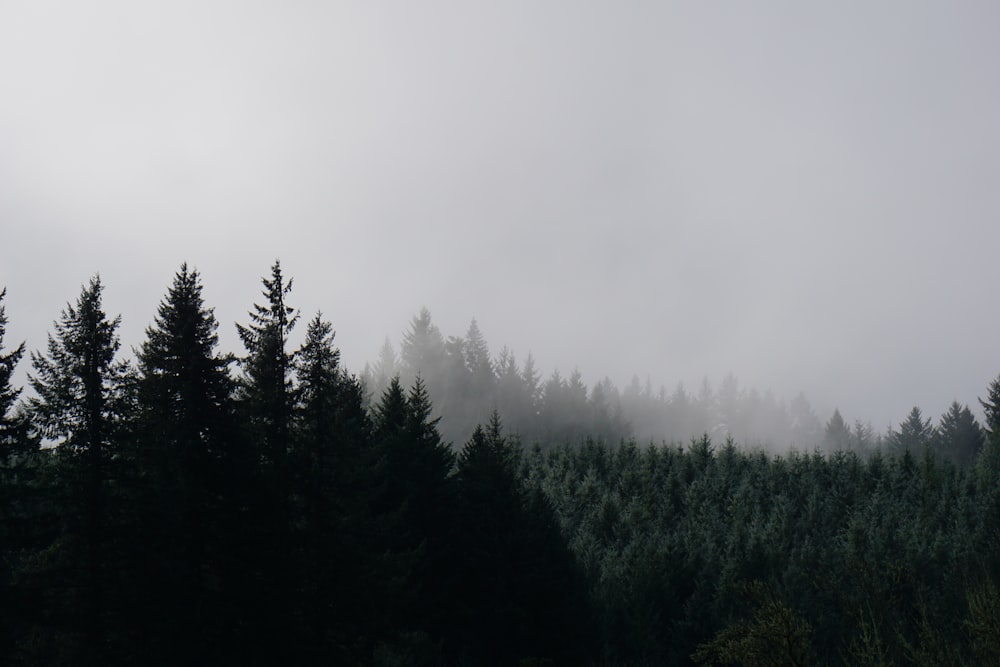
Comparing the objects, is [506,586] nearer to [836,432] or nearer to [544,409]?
[544,409]

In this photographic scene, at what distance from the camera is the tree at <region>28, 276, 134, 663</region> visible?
66.7 ft

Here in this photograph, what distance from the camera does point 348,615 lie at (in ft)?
75.2

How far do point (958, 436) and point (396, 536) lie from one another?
312 ft

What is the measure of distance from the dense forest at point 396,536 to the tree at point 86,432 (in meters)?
0.06

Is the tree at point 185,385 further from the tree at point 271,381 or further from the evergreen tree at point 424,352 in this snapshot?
the evergreen tree at point 424,352

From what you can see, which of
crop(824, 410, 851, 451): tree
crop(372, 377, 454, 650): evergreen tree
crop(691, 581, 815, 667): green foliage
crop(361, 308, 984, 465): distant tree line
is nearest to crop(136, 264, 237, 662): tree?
crop(372, 377, 454, 650): evergreen tree

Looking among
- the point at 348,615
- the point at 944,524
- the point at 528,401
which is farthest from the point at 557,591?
the point at 528,401

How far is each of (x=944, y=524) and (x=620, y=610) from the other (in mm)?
22158

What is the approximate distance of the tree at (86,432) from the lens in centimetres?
2034

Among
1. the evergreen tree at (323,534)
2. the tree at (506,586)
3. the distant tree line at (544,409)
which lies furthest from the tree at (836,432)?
the evergreen tree at (323,534)

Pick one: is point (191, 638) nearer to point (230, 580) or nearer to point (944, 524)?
point (230, 580)

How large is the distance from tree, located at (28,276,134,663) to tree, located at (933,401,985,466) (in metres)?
101

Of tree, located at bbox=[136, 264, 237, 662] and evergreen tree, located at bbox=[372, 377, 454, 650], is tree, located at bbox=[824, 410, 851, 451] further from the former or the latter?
tree, located at bbox=[136, 264, 237, 662]

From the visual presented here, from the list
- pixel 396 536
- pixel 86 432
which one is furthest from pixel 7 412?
pixel 396 536
